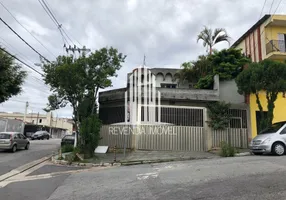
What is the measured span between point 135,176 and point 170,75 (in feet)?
61.7

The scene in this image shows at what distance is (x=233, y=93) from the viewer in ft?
60.5

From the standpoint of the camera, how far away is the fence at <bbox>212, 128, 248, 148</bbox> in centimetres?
1700

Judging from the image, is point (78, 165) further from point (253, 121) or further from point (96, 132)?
point (253, 121)

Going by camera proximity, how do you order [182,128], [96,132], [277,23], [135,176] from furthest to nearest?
[277,23] < [182,128] < [96,132] < [135,176]

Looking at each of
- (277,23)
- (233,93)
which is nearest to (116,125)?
(233,93)

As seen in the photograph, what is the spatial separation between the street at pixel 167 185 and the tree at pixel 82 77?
706 centimetres

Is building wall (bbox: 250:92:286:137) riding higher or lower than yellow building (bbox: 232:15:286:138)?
lower

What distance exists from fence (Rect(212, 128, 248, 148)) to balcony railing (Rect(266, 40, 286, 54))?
341 inches

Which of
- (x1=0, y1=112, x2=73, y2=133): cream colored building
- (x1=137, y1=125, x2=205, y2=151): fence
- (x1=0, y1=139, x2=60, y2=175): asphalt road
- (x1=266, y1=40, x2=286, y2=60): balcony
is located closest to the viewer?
(x1=0, y1=139, x2=60, y2=175): asphalt road

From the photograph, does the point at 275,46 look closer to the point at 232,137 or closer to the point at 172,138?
the point at 232,137

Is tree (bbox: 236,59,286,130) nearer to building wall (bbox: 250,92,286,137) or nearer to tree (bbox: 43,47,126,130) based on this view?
building wall (bbox: 250,92,286,137)

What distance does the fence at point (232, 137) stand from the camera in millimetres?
17000

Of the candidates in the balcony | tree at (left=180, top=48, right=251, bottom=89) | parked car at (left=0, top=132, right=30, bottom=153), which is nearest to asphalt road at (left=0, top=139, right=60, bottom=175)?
parked car at (left=0, top=132, right=30, bottom=153)

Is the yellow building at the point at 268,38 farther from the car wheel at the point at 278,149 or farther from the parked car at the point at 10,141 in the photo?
the parked car at the point at 10,141
